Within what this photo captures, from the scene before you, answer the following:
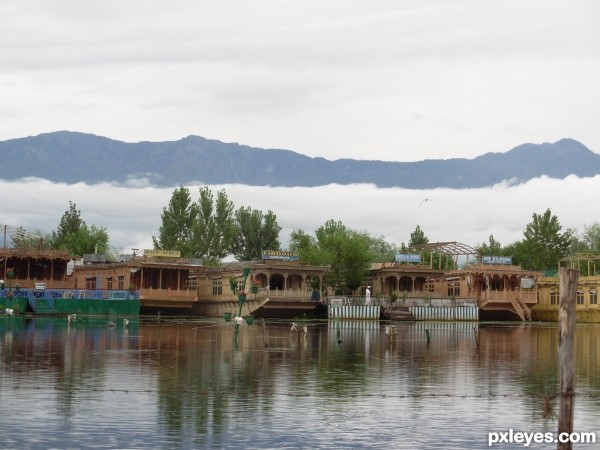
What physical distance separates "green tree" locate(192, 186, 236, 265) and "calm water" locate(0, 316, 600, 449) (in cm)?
8907

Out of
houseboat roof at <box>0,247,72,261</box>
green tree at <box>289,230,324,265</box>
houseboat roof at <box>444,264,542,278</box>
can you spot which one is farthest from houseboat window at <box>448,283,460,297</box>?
houseboat roof at <box>0,247,72,261</box>

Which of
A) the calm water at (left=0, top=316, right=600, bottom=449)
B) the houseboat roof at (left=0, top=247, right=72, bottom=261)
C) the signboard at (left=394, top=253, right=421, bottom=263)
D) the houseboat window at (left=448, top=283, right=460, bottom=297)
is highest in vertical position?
the signboard at (left=394, top=253, right=421, bottom=263)

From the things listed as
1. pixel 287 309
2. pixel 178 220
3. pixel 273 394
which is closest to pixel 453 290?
pixel 287 309

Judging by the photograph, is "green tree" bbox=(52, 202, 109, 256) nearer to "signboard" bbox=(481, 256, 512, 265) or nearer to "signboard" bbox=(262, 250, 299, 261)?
"signboard" bbox=(262, 250, 299, 261)

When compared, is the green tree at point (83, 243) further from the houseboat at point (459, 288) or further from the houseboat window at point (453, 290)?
the houseboat window at point (453, 290)

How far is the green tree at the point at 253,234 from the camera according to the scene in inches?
7023

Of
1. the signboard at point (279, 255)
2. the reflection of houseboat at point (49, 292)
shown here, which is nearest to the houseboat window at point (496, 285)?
the signboard at point (279, 255)

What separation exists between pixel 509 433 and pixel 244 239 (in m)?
149

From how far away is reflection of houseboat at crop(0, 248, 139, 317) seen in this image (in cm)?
11169

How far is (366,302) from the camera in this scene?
394 feet

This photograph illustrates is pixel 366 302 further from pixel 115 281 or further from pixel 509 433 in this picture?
pixel 509 433

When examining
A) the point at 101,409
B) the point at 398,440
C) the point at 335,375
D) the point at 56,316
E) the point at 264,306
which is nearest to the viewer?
the point at 398,440

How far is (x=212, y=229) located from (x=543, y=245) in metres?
49.2

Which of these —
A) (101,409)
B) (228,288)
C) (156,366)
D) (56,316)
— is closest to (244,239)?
(228,288)
